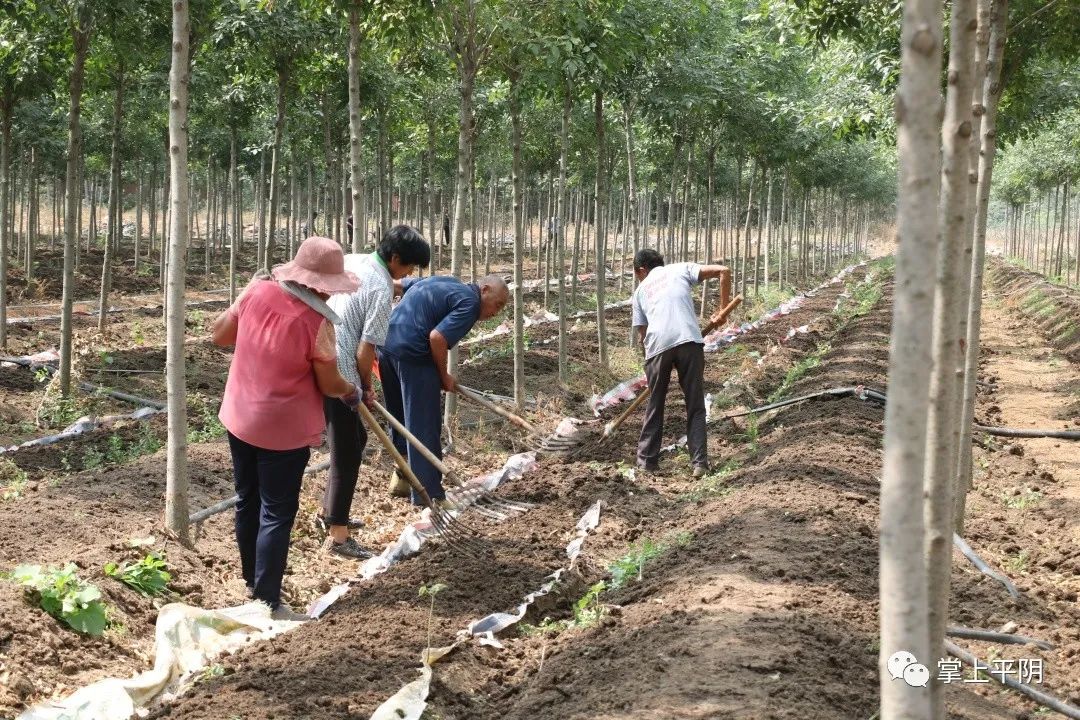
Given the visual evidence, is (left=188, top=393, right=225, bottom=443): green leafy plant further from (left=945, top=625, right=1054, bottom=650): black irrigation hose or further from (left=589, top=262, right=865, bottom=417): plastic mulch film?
(left=945, top=625, right=1054, bottom=650): black irrigation hose

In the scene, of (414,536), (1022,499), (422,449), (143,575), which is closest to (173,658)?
(143,575)

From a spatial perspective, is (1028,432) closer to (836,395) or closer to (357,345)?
(836,395)

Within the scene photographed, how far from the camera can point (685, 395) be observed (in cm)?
796

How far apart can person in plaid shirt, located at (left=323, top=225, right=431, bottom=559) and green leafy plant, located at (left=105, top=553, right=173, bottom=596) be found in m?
1.13

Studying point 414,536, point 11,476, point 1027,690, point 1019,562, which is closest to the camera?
point 1027,690

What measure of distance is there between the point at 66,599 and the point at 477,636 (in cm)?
185

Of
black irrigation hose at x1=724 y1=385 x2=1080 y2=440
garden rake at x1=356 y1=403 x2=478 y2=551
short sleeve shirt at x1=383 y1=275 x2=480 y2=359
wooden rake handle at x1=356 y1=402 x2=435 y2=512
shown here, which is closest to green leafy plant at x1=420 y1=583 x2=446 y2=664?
garden rake at x1=356 y1=403 x2=478 y2=551

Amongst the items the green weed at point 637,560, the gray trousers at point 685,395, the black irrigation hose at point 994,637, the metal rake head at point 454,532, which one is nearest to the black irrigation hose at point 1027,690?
the black irrigation hose at point 994,637

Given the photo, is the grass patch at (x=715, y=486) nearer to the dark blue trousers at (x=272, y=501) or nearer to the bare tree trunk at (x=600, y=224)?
the dark blue trousers at (x=272, y=501)

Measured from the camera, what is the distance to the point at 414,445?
6.33 m

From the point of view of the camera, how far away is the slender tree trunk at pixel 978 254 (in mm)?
5824

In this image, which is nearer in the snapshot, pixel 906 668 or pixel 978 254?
pixel 906 668

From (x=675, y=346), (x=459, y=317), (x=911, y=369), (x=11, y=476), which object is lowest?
(x=11, y=476)

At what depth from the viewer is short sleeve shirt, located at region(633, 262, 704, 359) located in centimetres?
787
